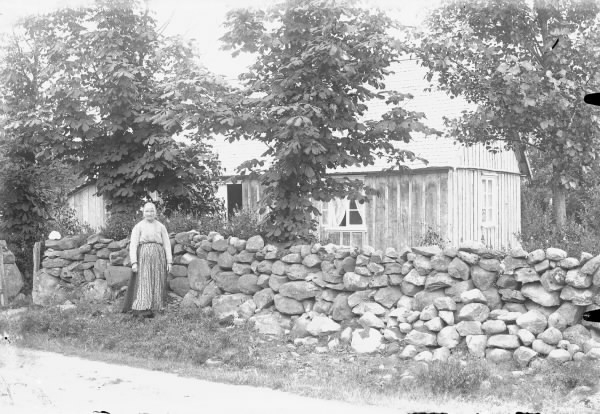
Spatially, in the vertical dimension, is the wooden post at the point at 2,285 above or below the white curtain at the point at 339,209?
below

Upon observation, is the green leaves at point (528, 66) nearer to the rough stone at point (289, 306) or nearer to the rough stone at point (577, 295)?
the rough stone at point (577, 295)

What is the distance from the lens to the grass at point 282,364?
7684 millimetres

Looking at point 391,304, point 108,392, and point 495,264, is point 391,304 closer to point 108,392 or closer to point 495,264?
point 495,264

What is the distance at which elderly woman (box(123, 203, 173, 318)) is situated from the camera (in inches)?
472

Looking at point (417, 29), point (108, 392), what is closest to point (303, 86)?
point (417, 29)

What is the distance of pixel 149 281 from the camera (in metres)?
12.0

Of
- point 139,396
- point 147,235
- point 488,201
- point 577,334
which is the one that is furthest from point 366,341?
point 488,201

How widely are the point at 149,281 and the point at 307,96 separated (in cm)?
402

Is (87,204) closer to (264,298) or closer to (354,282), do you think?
(264,298)

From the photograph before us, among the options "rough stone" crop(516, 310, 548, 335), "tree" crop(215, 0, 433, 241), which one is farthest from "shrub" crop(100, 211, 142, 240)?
"rough stone" crop(516, 310, 548, 335)

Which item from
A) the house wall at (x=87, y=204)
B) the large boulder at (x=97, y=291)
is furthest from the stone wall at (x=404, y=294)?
the house wall at (x=87, y=204)

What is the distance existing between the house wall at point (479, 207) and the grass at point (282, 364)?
764 cm

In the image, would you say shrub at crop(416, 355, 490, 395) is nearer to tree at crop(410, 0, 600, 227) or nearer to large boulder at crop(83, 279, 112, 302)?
tree at crop(410, 0, 600, 227)

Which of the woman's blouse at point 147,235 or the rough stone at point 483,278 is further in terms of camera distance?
the woman's blouse at point 147,235
